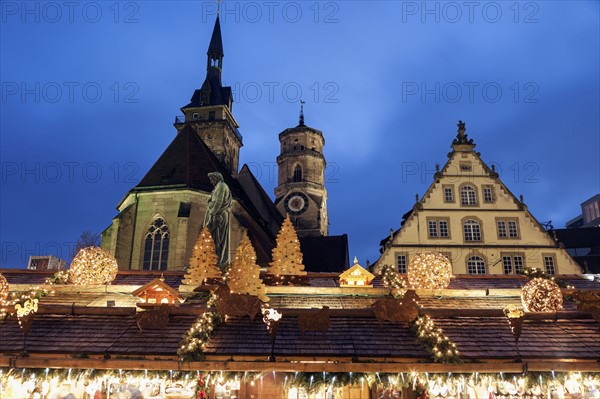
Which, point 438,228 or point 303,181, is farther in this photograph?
point 303,181

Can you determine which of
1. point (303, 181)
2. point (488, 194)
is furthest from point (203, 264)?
point (303, 181)

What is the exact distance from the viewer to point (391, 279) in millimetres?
15289

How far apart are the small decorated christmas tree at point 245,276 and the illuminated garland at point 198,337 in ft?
5.42

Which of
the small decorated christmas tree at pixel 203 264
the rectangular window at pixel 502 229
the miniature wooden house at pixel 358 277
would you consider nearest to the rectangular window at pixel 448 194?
the rectangular window at pixel 502 229

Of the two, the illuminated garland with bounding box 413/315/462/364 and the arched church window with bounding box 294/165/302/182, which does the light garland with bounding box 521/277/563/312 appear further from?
the arched church window with bounding box 294/165/302/182

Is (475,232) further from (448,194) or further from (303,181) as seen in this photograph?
(303,181)

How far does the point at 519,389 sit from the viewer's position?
35.2ft

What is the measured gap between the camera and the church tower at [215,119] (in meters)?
53.2

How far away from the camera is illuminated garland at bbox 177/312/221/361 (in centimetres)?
1028

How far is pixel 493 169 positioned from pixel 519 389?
22.2 meters

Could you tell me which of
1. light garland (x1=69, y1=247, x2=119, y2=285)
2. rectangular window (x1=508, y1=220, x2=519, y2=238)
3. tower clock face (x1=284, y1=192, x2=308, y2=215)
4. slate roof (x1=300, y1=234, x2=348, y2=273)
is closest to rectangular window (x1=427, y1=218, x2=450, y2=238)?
rectangular window (x1=508, y1=220, x2=519, y2=238)

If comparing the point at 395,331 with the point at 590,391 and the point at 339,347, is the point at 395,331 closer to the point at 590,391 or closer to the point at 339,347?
the point at 339,347

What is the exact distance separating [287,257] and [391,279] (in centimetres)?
330

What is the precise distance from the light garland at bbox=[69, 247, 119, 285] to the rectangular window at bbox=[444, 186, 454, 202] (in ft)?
69.9
